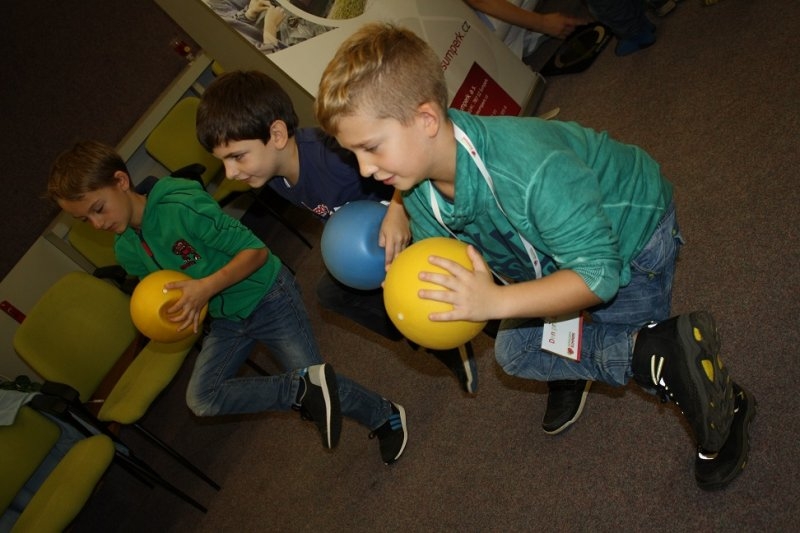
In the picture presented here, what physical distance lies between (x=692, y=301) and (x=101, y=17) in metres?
4.27

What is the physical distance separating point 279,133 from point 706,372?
157 cm

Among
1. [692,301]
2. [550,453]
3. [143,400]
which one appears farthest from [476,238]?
[143,400]

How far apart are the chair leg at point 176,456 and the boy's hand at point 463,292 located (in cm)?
190

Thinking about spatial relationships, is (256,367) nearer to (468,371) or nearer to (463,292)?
(468,371)

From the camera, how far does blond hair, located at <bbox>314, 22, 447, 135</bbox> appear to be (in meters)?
1.23

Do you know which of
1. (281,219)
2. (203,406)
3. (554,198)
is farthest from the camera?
(281,219)

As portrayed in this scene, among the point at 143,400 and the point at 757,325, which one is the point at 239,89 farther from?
the point at 757,325

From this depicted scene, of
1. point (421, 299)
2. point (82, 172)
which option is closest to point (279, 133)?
point (82, 172)

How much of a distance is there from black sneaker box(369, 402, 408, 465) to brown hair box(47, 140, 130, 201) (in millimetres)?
1547

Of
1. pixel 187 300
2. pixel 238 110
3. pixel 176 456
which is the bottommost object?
pixel 176 456

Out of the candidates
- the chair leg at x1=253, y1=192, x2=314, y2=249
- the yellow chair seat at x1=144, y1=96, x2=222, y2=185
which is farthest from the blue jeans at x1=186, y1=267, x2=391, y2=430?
the yellow chair seat at x1=144, y1=96, x2=222, y2=185

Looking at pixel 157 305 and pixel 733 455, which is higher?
pixel 157 305

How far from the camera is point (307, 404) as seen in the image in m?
2.17

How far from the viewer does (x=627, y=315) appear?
1.57 m
